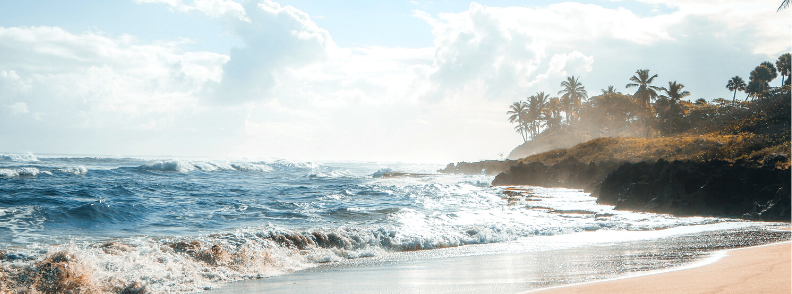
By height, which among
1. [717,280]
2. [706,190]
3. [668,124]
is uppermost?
[668,124]

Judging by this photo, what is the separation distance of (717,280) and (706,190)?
11351 millimetres

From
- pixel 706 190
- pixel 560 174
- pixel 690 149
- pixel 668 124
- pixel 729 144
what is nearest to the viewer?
pixel 706 190

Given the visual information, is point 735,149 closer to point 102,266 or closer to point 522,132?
point 102,266

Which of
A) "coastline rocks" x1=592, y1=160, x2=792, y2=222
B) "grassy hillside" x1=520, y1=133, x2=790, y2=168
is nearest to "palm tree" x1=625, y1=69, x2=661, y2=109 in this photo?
"grassy hillside" x1=520, y1=133, x2=790, y2=168

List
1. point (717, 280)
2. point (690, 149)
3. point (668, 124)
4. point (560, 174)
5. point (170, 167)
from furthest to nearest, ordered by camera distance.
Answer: point (668, 124), point (170, 167), point (560, 174), point (690, 149), point (717, 280)

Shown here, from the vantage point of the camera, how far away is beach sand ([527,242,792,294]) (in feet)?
13.2

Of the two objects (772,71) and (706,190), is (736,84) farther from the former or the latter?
(706,190)

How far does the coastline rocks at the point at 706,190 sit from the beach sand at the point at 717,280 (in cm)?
802

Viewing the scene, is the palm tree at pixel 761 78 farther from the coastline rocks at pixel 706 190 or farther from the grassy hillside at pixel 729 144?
the coastline rocks at pixel 706 190

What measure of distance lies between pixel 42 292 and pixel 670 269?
8.19 m

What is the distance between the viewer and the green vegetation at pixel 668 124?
59.3 ft

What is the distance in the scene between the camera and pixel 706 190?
13.7 meters

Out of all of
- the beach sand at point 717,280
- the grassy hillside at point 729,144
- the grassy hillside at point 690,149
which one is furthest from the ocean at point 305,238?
the grassy hillside at point 729,144

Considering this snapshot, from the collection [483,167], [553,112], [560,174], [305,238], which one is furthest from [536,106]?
[305,238]
